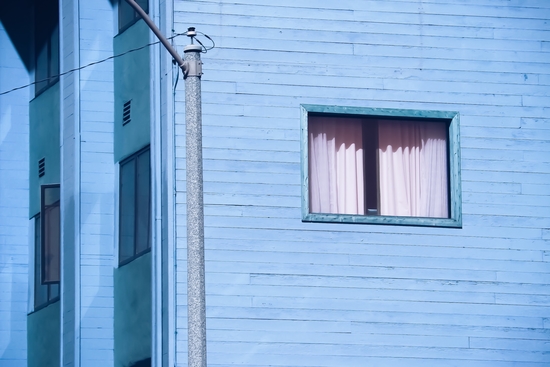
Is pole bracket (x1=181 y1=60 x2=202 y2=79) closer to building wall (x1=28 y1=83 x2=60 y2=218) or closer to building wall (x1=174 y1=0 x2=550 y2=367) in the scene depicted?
building wall (x1=174 y1=0 x2=550 y2=367)

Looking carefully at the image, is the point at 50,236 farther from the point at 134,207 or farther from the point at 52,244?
the point at 134,207

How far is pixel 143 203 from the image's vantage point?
17141 mm

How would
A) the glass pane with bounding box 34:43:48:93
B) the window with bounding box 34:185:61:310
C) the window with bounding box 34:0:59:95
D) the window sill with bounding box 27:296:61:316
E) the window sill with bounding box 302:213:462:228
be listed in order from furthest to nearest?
the glass pane with bounding box 34:43:48:93
the window with bounding box 34:0:59:95
the window sill with bounding box 27:296:61:316
the window with bounding box 34:185:61:310
the window sill with bounding box 302:213:462:228

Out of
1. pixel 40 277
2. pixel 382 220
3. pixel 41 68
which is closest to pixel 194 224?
pixel 382 220

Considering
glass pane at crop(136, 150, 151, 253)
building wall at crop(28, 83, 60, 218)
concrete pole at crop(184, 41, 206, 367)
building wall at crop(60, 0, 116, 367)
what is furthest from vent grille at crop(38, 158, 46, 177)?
concrete pole at crop(184, 41, 206, 367)

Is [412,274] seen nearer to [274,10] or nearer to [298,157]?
[298,157]

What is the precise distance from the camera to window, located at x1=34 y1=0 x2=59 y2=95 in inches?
864

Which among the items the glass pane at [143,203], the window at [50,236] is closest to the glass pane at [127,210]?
the glass pane at [143,203]

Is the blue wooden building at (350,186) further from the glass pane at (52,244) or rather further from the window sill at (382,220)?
the glass pane at (52,244)

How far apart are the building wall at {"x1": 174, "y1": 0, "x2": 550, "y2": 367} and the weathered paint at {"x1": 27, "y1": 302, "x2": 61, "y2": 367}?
6608 millimetres

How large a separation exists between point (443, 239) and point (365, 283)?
1388mm

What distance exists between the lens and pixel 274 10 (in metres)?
15.8

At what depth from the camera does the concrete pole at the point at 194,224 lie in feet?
36.6

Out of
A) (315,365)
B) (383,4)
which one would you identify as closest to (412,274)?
(315,365)
